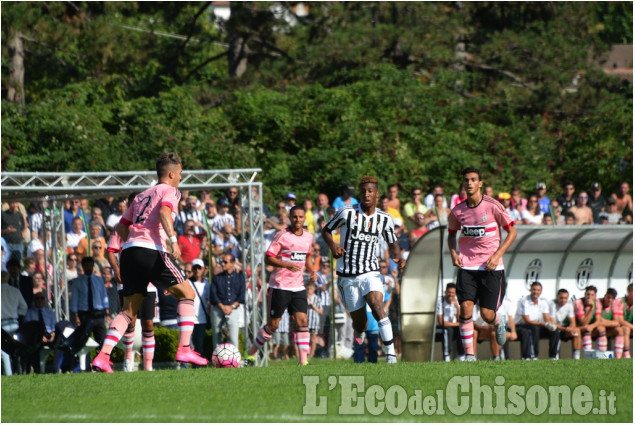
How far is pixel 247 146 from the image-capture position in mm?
33406

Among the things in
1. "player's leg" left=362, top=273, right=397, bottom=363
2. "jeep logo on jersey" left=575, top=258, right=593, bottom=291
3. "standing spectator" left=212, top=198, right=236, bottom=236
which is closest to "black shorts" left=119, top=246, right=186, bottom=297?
"player's leg" left=362, top=273, right=397, bottom=363

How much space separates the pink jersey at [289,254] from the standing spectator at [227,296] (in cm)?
473

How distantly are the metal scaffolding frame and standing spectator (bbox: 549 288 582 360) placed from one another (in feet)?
18.0

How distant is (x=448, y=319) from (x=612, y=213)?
622 centimetres

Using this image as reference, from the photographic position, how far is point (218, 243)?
78.0ft

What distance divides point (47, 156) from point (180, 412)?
2225 cm

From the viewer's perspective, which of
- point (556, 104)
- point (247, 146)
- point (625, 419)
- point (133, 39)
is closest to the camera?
point (625, 419)

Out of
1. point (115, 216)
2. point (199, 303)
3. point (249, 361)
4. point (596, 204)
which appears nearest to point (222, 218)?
point (115, 216)

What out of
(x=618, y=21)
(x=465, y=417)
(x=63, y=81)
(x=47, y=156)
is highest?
(x=618, y=21)

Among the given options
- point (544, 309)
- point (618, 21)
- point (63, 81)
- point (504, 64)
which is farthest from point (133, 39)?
point (544, 309)

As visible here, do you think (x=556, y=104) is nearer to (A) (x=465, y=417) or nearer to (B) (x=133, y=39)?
(B) (x=133, y=39)

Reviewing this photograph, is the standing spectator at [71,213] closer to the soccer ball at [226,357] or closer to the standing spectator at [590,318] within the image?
the soccer ball at [226,357]

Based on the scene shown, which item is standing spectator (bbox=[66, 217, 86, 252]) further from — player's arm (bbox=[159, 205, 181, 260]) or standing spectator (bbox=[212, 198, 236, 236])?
player's arm (bbox=[159, 205, 181, 260])

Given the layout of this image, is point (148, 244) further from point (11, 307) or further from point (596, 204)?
point (596, 204)
